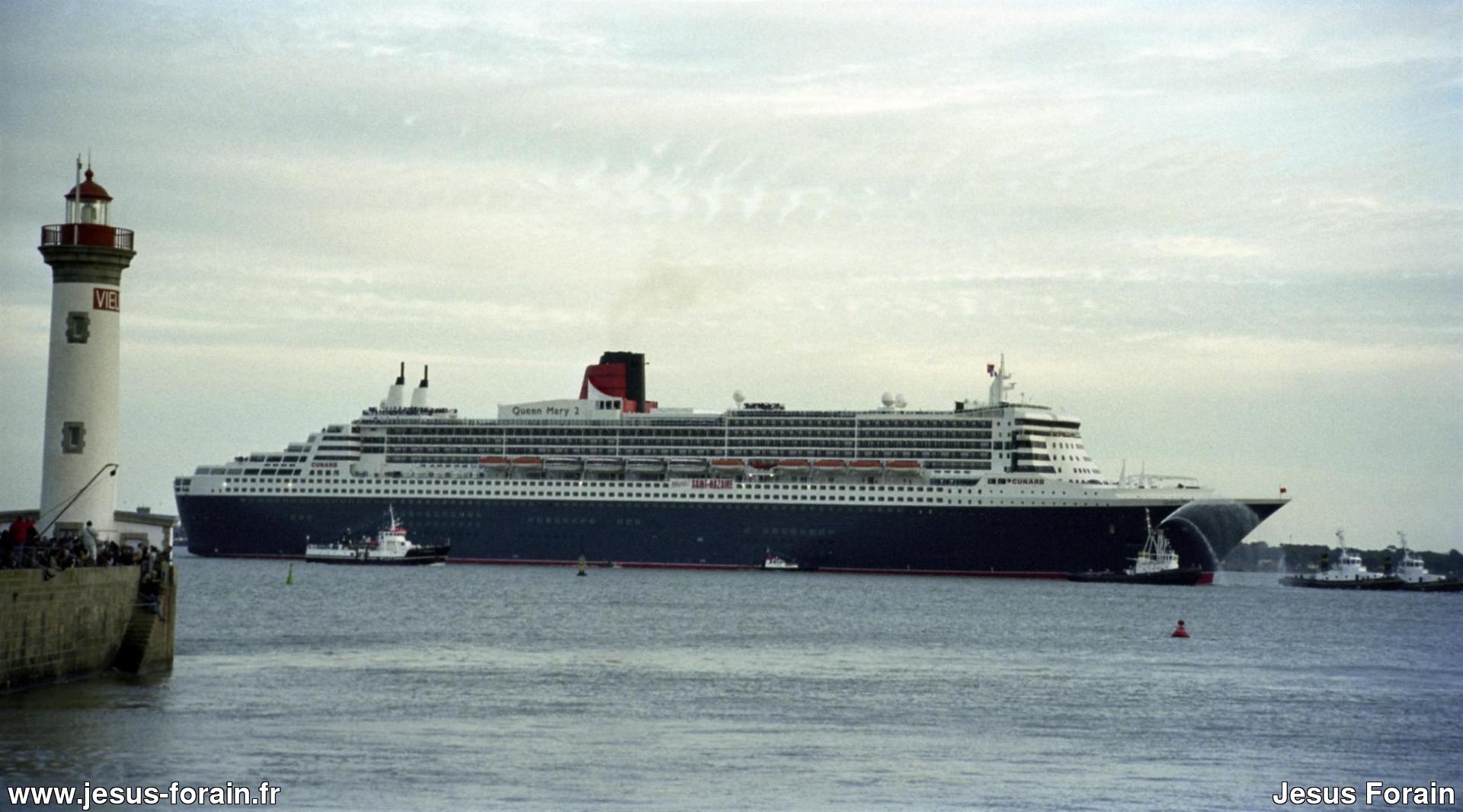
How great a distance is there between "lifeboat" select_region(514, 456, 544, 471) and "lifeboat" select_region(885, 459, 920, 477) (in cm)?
1756

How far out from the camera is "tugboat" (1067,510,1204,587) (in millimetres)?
78125

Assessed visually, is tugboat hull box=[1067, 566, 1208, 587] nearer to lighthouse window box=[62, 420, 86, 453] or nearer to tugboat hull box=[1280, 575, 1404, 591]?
tugboat hull box=[1280, 575, 1404, 591]

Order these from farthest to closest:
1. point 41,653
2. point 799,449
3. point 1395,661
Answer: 1. point 799,449
2. point 1395,661
3. point 41,653

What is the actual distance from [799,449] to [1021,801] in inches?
2557

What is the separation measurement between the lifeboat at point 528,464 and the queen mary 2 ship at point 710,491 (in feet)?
0.26

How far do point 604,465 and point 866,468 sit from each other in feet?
42.7

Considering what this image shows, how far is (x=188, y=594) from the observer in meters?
56.6

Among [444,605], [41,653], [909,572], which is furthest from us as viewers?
[909,572]

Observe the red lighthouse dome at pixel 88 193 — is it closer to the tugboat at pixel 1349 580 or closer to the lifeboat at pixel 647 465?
the lifeboat at pixel 647 465

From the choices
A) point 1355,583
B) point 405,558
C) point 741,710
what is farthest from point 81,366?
point 1355,583

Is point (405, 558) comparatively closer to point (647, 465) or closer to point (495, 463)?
point (495, 463)

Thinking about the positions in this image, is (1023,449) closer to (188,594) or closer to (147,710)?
(188,594)

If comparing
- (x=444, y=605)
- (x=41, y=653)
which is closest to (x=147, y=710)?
(x=41, y=653)

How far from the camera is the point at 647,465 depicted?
8700 centimetres
